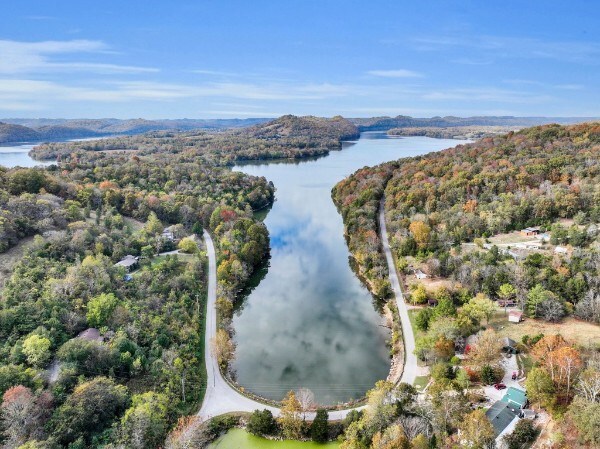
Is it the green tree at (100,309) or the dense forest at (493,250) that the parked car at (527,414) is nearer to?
the dense forest at (493,250)

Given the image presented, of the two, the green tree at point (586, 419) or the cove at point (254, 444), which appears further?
the cove at point (254, 444)

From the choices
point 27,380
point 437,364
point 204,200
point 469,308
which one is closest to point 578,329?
point 469,308

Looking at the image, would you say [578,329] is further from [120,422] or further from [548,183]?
[120,422]

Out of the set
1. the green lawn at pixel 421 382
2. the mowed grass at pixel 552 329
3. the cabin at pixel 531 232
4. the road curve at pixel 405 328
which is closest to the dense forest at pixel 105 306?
the road curve at pixel 405 328

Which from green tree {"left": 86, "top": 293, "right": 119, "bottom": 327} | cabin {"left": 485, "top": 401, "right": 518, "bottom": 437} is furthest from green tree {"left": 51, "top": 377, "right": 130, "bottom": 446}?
cabin {"left": 485, "top": 401, "right": 518, "bottom": 437}

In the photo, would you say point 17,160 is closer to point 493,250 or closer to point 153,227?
point 153,227

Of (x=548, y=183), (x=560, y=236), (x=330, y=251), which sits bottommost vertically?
(x=330, y=251)
